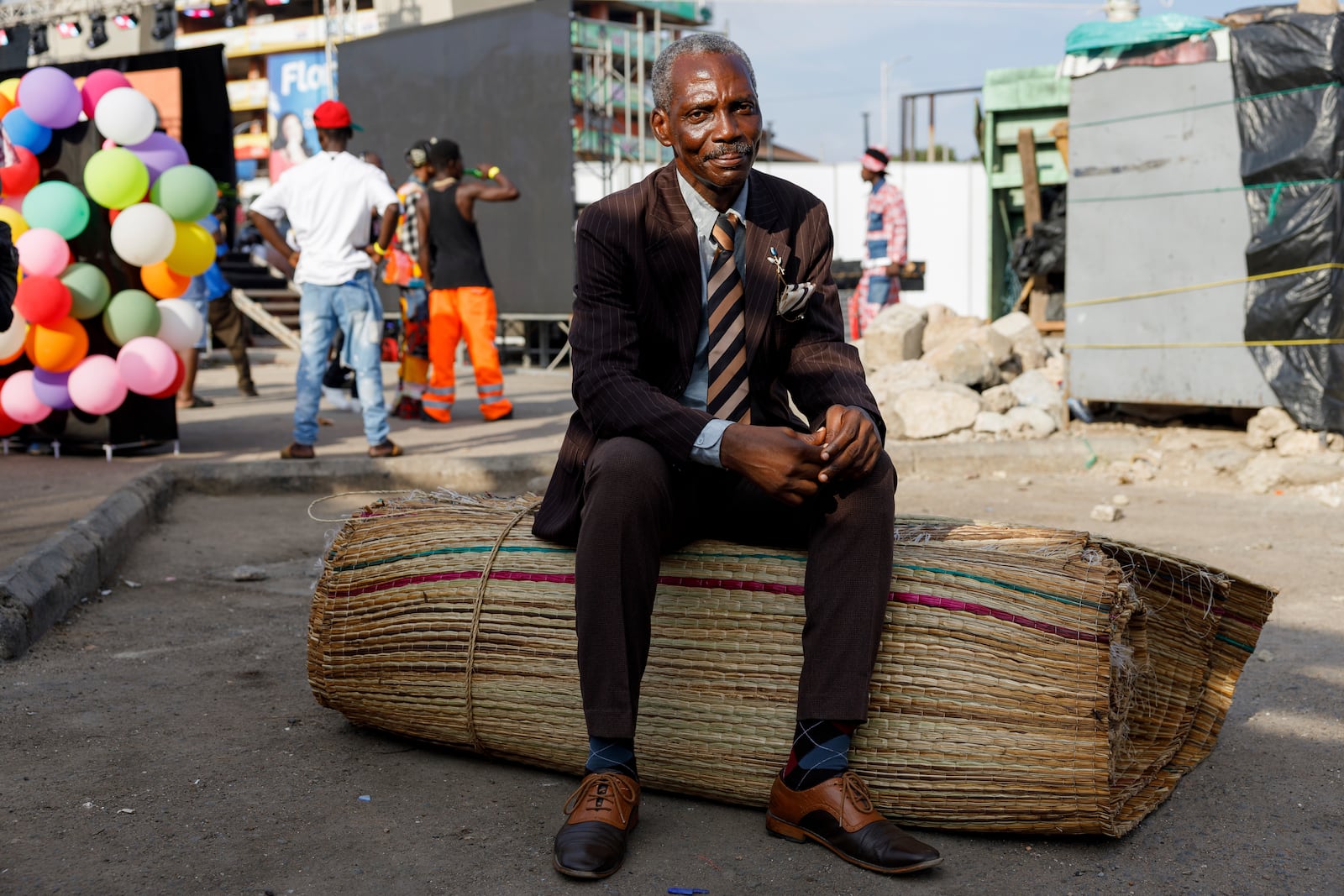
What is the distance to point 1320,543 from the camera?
208 inches

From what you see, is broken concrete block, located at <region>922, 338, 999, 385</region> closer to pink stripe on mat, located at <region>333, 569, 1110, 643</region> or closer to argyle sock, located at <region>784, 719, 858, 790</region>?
pink stripe on mat, located at <region>333, 569, 1110, 643</region>

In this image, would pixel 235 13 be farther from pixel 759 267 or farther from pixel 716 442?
pixel 716 442

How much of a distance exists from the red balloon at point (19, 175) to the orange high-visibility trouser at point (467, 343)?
2.80 metres

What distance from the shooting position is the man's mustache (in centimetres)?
273

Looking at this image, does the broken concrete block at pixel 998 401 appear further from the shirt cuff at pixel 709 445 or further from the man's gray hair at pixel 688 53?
the shirt cuff at pixel 709 445

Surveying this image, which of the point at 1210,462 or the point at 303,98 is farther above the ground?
the point at 303,98

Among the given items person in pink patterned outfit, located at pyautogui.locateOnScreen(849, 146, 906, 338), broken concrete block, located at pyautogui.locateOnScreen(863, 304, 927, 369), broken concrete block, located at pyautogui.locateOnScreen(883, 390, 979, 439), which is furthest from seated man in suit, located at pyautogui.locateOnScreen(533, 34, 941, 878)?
person in pink patterned outfit, located at pyautogui.locateOnScreen(849, 146, 906, 338)

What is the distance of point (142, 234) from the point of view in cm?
673

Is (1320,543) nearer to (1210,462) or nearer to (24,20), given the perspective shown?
(1210,462)

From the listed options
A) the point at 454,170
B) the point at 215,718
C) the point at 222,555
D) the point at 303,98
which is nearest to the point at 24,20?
the point at 303,98

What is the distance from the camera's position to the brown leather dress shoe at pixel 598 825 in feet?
7.45

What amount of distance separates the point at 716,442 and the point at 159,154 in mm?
5635

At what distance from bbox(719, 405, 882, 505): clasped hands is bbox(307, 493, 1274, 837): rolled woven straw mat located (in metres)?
0.23

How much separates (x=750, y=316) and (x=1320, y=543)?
11.9 ft
